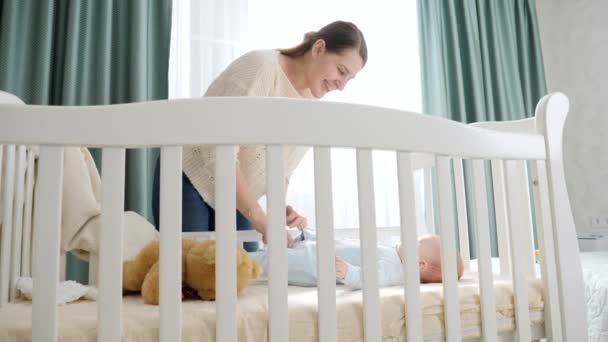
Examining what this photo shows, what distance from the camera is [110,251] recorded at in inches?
22.7

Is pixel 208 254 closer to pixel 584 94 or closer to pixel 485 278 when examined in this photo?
pixel 485 278

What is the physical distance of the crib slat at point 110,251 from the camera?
57 cm

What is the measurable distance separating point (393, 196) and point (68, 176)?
1704 mm

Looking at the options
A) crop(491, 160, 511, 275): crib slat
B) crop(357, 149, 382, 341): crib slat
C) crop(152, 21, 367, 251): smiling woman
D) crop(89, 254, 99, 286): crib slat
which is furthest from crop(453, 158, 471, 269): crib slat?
crop(89, 254, 99, 286): crib slat

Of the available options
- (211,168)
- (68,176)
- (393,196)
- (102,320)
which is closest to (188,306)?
(102,320)

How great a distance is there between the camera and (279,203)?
618 millimetres

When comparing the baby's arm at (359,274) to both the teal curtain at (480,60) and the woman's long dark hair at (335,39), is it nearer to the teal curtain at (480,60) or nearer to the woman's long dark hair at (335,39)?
the woman's long dark hair at (335,39)

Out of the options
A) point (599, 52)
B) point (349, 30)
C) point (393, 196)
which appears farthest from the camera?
point (599, 52)

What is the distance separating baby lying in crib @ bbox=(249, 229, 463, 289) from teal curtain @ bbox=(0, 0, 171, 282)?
1030mm

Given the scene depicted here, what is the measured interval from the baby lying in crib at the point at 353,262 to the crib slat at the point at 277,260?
265 mm

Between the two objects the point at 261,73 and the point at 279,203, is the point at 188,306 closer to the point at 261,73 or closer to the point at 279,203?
the point at 279,203

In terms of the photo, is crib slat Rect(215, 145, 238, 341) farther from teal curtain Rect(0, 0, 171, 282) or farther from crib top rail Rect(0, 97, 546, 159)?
teal curtain Rect(0, 0, 171, 282)

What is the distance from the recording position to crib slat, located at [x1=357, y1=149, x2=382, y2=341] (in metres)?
0.66

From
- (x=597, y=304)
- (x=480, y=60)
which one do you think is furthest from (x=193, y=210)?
(x=480, y=60)
